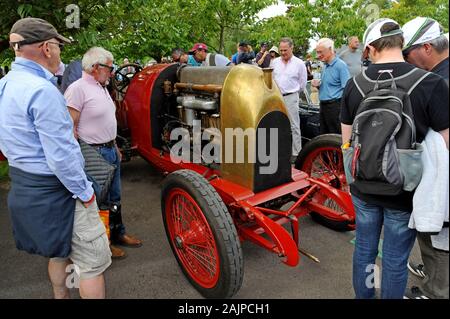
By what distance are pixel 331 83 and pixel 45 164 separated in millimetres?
3812

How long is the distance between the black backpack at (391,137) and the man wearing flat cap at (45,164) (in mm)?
1442

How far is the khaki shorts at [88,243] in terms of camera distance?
1.98 metres

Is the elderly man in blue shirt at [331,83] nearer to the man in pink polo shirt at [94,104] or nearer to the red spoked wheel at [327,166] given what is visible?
the red spoked wheel at [327,166]

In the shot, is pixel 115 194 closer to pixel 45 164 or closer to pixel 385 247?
pixel 45 164

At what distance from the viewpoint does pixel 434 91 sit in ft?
5.41

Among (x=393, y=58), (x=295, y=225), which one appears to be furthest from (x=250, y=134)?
(x=393, y=58)

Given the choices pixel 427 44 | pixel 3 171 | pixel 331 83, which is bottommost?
pixel 3 171

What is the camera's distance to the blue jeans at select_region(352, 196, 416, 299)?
1.87 m

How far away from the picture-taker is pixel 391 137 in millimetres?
1677

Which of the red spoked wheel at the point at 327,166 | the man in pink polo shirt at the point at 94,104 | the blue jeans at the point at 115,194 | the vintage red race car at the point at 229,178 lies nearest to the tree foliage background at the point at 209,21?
the vintage red race car at the point at 229,178

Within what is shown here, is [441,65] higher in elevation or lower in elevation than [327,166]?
higher

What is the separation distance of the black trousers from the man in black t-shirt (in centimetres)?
275

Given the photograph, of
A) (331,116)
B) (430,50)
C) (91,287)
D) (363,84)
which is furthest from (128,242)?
(331,116)
